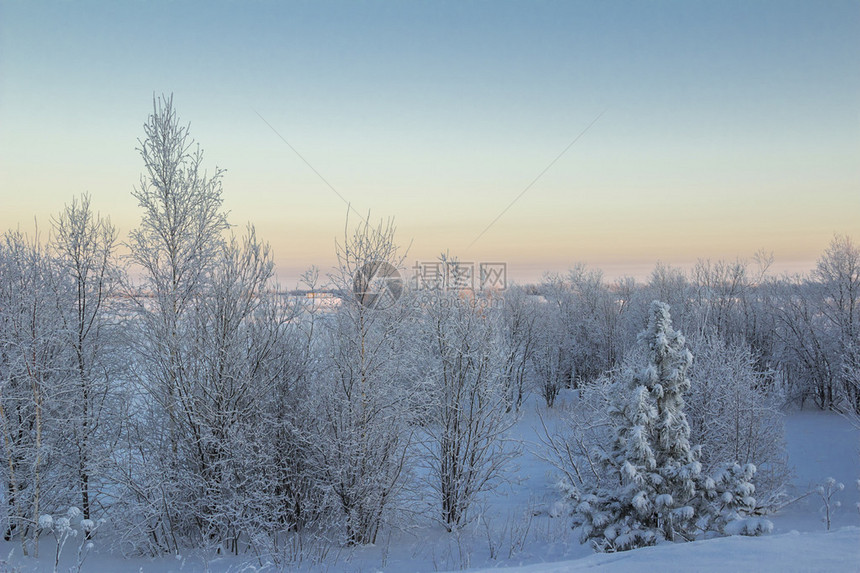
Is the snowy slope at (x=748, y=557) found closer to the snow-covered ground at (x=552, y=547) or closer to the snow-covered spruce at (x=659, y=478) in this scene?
the snow-covered ground at (x=552, y=547)

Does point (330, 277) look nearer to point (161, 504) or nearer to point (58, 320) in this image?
point (161, 504)

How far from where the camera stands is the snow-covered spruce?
9.18 meters

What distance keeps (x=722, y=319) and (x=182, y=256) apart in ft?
130

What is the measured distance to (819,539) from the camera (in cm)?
603

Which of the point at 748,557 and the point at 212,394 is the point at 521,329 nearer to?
the point at 212,394

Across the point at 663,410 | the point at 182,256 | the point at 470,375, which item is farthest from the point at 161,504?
the point at 663,410
